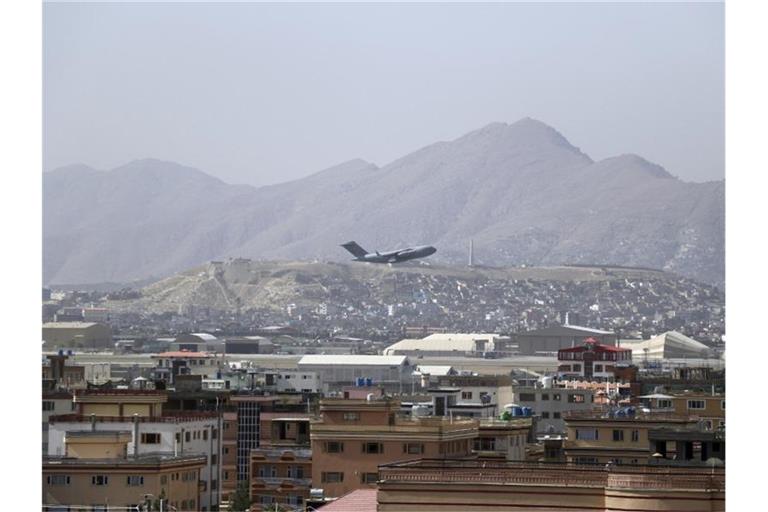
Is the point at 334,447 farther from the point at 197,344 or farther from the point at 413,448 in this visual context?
the point at 197,344

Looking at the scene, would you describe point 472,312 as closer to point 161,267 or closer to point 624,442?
point 161,267

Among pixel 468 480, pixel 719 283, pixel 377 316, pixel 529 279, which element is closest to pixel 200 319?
pixel 377 316

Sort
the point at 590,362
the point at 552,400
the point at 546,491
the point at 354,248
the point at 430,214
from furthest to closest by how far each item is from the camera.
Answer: the point at 430,214
the point at 354,248
the point at 590,362
the point at 552,400
the point at 546,491

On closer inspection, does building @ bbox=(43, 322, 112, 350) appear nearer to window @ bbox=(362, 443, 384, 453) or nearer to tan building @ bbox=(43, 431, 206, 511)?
window @ bbox=(362, 443, 384, 453)

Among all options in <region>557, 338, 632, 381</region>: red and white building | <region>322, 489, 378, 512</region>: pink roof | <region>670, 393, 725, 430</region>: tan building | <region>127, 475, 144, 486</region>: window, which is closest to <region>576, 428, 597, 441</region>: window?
<region>670, 393, 725, 430</region>: tan building

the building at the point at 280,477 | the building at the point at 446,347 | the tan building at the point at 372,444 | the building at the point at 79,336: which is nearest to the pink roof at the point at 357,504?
the tan building at the point at 372,444

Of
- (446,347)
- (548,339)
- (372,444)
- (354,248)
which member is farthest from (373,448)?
(354,248)
